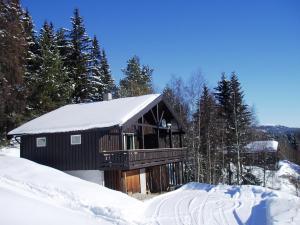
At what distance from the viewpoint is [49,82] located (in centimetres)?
3644

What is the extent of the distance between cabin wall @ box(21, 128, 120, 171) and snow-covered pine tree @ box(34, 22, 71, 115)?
10.4 m

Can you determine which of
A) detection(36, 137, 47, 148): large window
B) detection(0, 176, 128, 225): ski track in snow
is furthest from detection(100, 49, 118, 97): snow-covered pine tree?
detection(0, 176, 128, 225): ski track in snow

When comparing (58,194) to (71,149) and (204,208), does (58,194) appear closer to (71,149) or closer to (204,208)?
(204,208)

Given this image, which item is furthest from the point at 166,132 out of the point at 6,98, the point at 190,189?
the point at 6,98

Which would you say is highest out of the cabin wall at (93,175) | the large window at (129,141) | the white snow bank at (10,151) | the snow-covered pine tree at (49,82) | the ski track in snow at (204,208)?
the snow-covered pine tree at (49,82)

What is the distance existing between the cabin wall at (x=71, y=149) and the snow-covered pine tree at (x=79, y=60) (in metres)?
16.4

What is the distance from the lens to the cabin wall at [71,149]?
78.1ft

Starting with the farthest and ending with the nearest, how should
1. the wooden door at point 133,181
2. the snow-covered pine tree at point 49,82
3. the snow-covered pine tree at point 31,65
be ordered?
1. the snow-covered pine tree at point 49,82
2. the snow-covered pine tree at point 31,65
3. the wooden door at point 133,181

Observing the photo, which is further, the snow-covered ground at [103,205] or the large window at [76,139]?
the large window at [76,139]

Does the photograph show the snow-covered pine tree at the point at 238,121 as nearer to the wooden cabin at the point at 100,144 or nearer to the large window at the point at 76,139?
the wooden cabin at the point at 100,144

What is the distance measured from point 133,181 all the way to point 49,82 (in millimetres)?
15056

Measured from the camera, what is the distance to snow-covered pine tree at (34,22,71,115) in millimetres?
36344

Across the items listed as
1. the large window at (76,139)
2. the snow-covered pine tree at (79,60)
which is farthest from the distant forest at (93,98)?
the large window at (76,139)

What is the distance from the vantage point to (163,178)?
31344 mm
